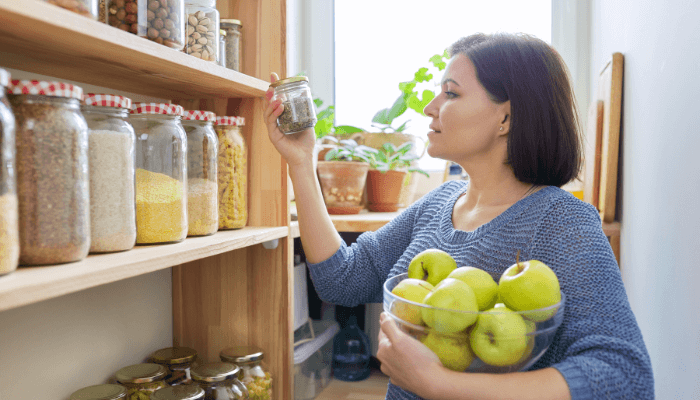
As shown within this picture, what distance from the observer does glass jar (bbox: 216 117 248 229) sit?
894 mm

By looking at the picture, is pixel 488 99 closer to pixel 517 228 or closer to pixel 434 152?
pixel 434 152

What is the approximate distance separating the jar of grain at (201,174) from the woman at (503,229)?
0.13 m

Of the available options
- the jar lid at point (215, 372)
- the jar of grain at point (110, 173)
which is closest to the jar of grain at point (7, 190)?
the jar of grain at point (110, 173)

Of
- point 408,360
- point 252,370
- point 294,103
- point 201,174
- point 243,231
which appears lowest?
point 252,370

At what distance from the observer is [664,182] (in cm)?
94

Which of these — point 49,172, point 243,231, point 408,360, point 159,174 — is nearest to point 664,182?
point 408,360

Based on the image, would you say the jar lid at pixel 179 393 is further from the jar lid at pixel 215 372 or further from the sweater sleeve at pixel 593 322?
the sweater sleeve at pixel 593 322

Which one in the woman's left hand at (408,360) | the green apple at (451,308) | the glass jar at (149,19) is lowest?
the woman's left hand at (408,360)

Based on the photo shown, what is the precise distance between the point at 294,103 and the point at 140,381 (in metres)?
0.53

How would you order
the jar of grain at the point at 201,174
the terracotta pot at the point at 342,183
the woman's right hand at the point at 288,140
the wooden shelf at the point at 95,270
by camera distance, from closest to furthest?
1. the wooden shelf at the point at 95,270
2. the jar of grain at the point at 201,174
3. the woman's right hand at the point at 288,140
4. the terracotta pot at the point at 342,183

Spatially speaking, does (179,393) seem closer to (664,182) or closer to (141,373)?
(141,373)

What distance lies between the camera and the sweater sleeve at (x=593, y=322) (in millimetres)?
659

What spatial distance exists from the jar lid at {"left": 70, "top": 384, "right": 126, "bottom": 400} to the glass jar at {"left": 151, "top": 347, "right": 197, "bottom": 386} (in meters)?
0.13

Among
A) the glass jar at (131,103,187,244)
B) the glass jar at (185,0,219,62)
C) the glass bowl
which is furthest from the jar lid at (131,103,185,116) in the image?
the glass bowl
